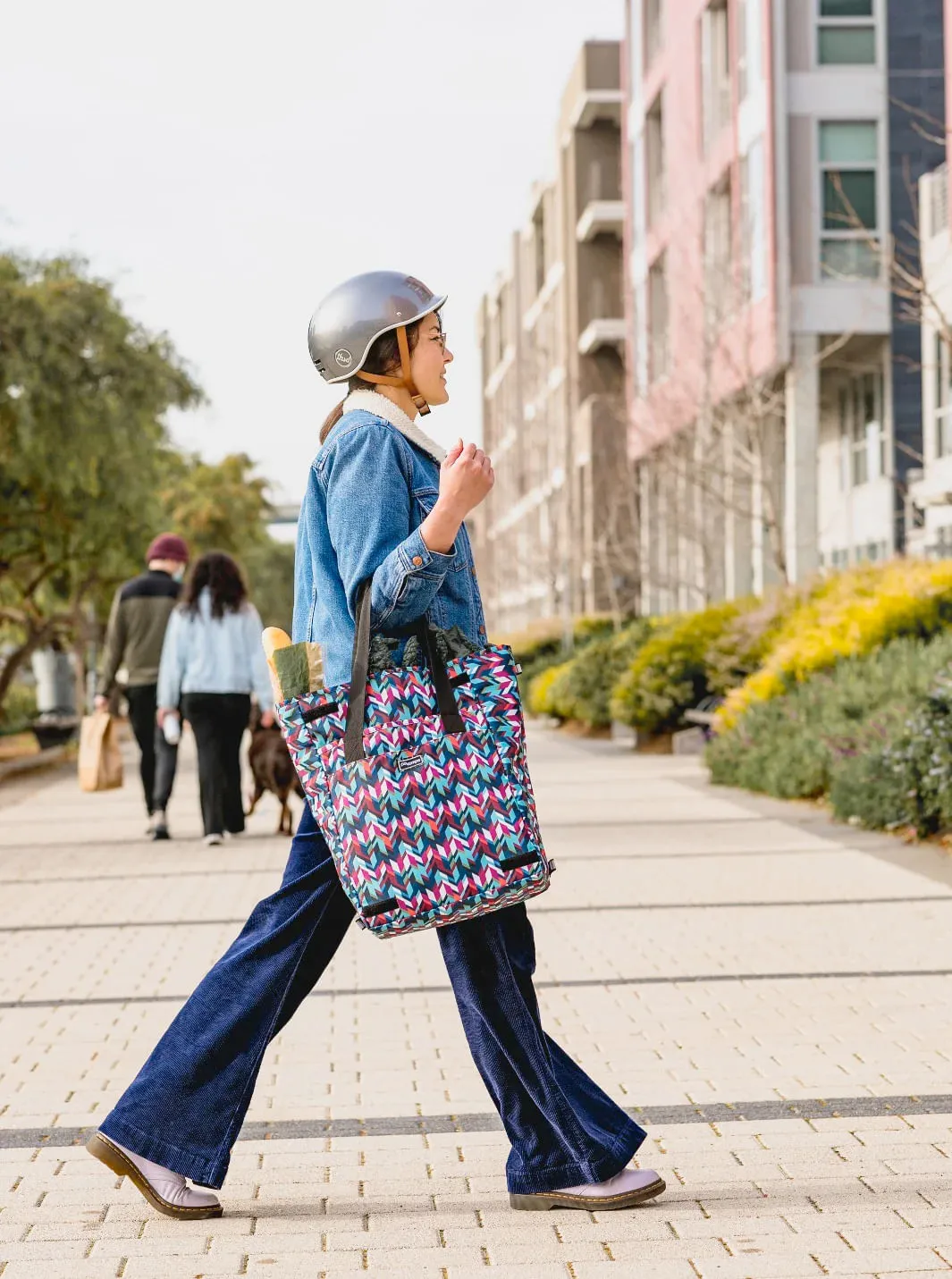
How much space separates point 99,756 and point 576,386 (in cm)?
4125

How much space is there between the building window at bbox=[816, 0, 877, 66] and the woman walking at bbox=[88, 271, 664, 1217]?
2928cm

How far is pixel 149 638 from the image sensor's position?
12.6 metres

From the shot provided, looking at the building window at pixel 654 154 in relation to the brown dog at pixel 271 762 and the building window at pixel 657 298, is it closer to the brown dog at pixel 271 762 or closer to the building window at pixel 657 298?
the building window at pixel 657 298

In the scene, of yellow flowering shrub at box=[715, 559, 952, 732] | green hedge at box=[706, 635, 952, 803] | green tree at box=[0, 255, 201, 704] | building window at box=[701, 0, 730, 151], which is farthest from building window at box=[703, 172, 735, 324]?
green hedge at box=[706, 635, 952, 803]

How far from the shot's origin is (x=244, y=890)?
9.85 metres

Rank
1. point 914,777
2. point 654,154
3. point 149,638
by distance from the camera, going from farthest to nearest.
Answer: point 654,154, point 149,638, point 914,777

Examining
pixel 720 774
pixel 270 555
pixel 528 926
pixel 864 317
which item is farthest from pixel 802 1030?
pixel 270 555

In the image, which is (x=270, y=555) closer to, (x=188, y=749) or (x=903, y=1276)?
(x=188, y=749)

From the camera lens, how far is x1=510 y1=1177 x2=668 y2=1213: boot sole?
397 centimetres

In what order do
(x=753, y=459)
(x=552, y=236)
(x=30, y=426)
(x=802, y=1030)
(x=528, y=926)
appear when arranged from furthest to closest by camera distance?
(x=552, y=236), (x=753, y=459), (x=30, y=426), (x=802, y=1030), (x=528, y=926)

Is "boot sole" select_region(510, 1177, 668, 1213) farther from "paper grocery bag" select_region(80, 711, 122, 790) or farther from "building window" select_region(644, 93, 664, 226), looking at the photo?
"building window" select_region(644, 93, 664, 226)

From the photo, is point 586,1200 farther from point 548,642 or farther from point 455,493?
point 548,642

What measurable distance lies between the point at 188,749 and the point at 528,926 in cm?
2388

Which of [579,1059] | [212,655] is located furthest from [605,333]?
[579,1059]
